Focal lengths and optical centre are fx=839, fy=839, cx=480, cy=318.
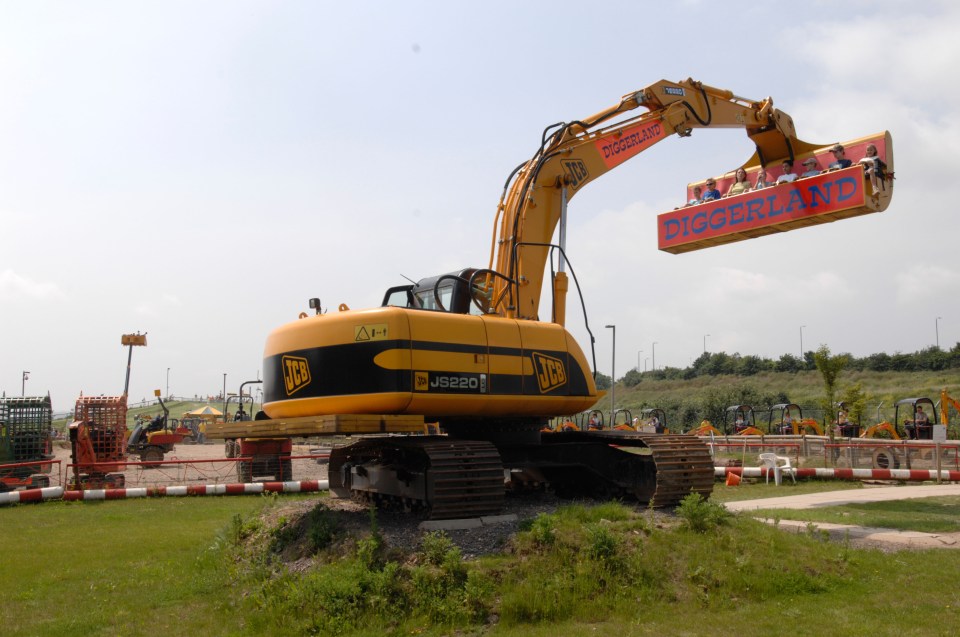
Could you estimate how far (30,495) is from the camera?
58.2ft

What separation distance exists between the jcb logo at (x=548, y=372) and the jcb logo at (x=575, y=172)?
339 centimetres

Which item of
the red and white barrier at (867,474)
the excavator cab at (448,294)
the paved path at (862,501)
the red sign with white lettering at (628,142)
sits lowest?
the paved path at (862,501)

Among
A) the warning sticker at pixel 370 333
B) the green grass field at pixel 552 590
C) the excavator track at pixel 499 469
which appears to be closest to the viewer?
the green grass field at pixel 552 590

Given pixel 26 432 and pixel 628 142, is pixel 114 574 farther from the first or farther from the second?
pixel 26 432

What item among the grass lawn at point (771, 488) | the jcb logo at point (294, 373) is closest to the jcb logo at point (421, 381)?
the jcb logo at point (294, 373)

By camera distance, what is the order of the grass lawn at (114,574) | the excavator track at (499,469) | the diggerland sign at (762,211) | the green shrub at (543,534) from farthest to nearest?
the diggerland sign at (762,211), the excavator track at (499,469), the green shrub at (543,534), the grass lawn at (114,574)

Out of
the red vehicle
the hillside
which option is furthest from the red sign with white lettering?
the hillside

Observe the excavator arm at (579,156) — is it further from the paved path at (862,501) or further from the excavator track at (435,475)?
the paved path at (862,501)

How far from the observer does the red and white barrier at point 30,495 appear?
17.5m

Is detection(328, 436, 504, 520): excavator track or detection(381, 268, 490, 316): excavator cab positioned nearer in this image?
detection(328, 436, 504, 520): excavator track

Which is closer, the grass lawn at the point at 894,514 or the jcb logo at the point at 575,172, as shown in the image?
the grass lawn at the point at 894,514

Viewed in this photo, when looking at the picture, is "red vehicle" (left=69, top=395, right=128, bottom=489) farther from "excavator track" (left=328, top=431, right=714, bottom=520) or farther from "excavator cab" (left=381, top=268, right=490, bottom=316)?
"excavator cab" (left=381, top=268, right=490, bottom=316)

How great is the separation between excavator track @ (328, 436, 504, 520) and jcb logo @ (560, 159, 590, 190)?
4.64m

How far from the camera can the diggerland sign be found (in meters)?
13.1
